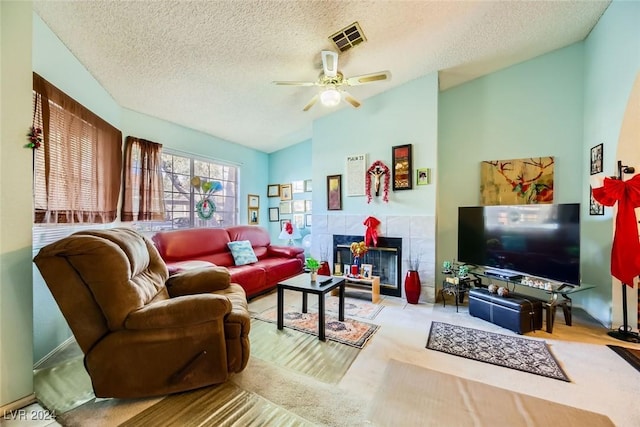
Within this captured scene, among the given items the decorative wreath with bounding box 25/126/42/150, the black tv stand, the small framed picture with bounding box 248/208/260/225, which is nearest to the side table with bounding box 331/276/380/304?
the black tv stand

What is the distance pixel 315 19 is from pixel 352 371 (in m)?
2.93

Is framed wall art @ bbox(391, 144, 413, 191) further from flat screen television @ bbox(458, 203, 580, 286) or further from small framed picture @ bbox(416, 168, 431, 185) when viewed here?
flat screen television @ bbox(458, 203, 580, 286)

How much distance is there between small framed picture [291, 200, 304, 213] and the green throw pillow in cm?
164

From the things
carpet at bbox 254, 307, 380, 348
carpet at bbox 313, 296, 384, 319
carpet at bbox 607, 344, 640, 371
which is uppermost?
carpet at bbox 607, 344, 640, 371

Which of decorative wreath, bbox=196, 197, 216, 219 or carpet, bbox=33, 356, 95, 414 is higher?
decorative wreath, bbox=196, 197, 216, 219

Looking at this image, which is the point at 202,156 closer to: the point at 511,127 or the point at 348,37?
the point at 348,37

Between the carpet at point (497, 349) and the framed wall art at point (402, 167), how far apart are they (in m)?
1.92

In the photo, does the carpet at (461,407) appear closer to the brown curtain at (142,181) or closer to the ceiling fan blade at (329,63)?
the ceiling fan blade at (329,63)

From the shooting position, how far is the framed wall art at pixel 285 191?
5.56 meters

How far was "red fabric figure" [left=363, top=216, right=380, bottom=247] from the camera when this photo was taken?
383 cm

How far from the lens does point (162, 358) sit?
1.60 metres

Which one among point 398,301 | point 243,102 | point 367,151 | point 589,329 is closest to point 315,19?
point 243,102

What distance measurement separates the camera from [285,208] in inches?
221

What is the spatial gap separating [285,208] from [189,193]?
76.7 inches
